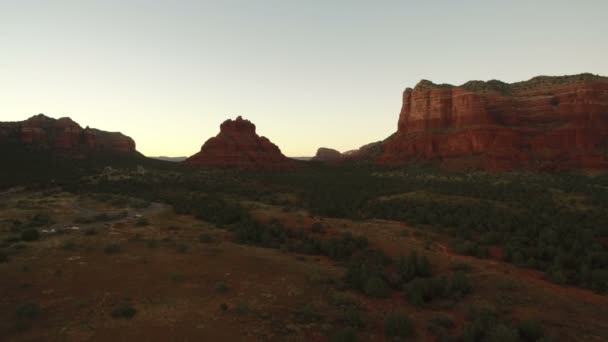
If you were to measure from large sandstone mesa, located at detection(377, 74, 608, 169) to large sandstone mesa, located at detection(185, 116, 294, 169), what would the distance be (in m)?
25.8

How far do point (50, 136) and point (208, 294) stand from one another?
101m

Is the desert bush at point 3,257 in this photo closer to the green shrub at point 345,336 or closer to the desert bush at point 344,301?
the desert bush at point 344,301

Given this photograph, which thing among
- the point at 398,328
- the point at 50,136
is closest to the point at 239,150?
the point at 50,136

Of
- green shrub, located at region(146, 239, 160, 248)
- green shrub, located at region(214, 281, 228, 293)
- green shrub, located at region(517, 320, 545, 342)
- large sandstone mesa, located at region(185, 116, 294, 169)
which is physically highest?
large sandstone mesa, located at region(185, 116, 294, 169)

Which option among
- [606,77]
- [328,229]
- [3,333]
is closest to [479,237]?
[328,229]

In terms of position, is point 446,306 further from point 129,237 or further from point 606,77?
point 606,77

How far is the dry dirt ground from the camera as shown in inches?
328

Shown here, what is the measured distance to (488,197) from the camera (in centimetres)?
3538

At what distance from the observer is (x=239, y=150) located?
9050cm

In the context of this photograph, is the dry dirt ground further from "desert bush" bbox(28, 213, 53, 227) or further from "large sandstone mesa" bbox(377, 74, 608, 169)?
"large sandstone mesa" bbox(377, 74, 608, 169)

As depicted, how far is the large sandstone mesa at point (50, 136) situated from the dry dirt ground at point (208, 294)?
83.8 meters

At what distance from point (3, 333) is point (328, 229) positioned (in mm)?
15049

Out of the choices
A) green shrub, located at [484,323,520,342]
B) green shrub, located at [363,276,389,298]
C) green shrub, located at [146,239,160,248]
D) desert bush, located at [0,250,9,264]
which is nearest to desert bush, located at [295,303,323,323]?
green shrub, located at [363,276,389,298]

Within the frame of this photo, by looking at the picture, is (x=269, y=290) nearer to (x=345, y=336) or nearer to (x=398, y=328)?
(x=345, y=336)
